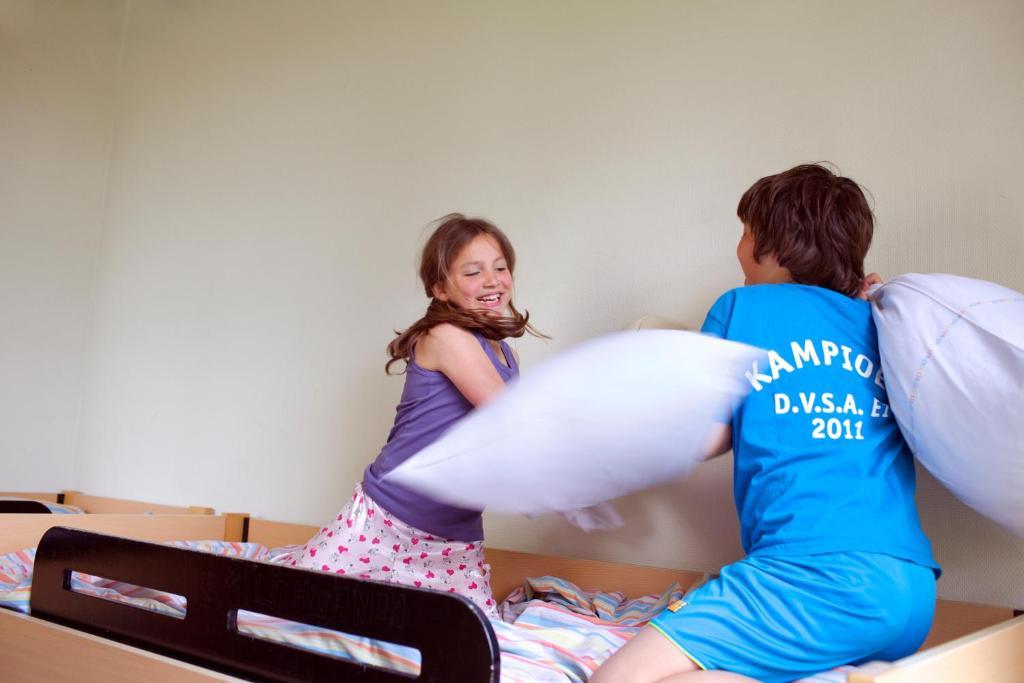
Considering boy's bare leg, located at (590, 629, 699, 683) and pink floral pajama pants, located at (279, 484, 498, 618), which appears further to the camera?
pink floral pajama pants, located at (279, 484, 498, 618)

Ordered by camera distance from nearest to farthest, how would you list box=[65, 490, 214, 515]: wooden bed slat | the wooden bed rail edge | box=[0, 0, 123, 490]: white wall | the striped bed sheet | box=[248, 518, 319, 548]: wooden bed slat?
1. the wooden bed rail edge
2. the striped bed sheet
3. box=[248, 518, 319, 548]: wooden bed slat
4. box=[65, 490, 214, 515]: wooden bed slat
5. box=[0, 0, 123, 490]: white wall

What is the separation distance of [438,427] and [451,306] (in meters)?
0.19

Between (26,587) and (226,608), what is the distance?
0.53 meters

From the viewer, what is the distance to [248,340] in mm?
2129

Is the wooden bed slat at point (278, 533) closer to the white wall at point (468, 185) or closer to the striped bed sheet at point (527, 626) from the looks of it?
the white wall at point (468, 185)

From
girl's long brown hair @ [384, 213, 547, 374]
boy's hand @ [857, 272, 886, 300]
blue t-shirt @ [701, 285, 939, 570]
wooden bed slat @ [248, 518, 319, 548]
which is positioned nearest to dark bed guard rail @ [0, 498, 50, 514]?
wooden bed slat @ [248, 518, 319, 548]

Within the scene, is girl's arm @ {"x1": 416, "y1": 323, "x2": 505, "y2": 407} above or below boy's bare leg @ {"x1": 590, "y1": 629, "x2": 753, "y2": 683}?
above

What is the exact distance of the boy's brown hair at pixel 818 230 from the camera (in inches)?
40.7

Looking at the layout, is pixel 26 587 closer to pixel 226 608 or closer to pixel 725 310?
pixel 226 608

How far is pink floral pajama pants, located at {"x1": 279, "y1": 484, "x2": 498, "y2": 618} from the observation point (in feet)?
4.14

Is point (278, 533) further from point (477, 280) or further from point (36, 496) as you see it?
point (477, 280)

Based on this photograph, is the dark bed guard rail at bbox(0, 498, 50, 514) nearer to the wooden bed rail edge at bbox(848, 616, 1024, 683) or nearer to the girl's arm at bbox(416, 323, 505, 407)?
the girl's arm at bbox(416, 323, 505, 407)

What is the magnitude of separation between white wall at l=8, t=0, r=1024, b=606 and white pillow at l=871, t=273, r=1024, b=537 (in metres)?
0.31

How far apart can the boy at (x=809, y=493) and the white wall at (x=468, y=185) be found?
28cm
